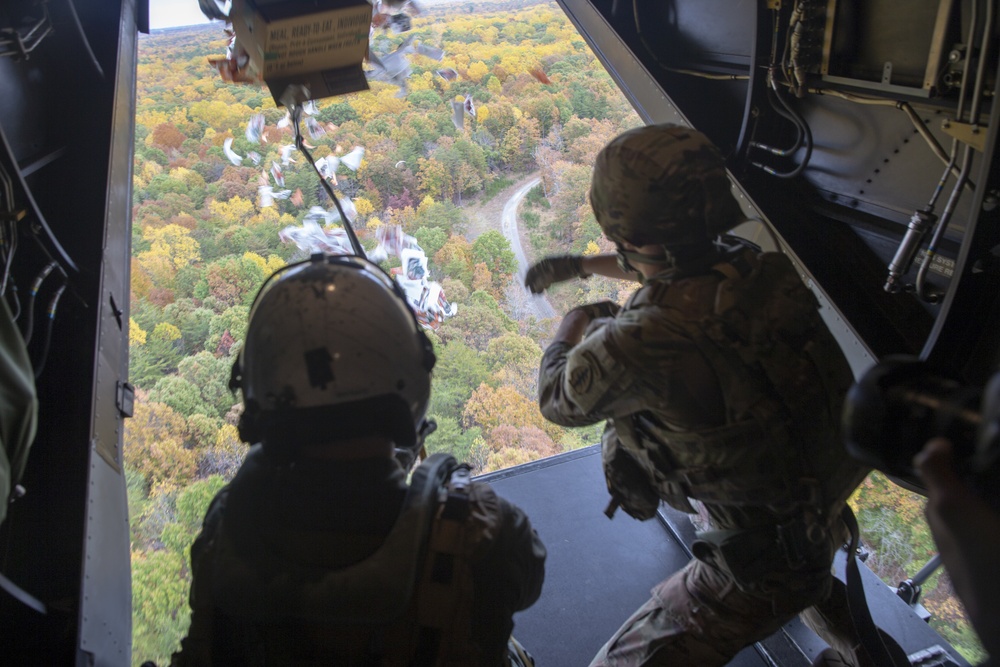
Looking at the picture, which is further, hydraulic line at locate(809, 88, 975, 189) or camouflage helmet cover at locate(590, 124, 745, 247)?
hydraulic line at locate(809, 88, 975, 189)

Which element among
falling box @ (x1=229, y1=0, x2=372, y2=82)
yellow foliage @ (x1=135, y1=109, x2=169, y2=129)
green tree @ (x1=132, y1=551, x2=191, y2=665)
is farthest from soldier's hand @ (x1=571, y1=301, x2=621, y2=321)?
yellow foliage @ (x1=135, y1=109, x2=169, y2=129)

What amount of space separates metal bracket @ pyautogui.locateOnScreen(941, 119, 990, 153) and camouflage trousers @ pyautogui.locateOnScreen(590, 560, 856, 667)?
49.5 inches

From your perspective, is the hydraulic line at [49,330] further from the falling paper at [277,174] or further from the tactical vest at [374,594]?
the falling paper at [277,174]

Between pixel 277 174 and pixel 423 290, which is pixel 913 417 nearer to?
pixel 423 290

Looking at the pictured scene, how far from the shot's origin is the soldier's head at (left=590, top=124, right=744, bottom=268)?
1.59m

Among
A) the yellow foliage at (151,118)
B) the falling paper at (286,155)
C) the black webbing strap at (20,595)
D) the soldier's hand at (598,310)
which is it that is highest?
the soldier's hand at (598,310)

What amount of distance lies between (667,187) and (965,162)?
2.79ft

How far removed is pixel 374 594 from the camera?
1.05 meters

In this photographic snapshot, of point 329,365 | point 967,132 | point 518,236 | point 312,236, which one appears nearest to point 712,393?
point 329,365

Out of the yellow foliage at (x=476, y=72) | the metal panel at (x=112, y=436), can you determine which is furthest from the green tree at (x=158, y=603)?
the yellow foliage at (x=476, y=72)

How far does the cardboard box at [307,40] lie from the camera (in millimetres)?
1778

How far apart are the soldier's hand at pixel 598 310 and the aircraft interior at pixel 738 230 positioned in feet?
2.31

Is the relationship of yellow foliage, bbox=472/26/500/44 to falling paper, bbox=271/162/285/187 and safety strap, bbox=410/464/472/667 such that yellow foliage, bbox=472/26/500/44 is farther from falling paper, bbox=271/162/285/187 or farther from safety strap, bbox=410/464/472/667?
safety strap, bbox=410/464/472/667

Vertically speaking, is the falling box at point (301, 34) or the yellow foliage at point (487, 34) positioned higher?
the falling box at point (301, 34)
